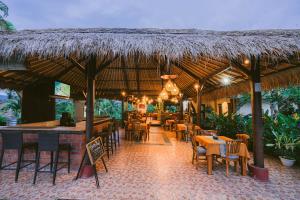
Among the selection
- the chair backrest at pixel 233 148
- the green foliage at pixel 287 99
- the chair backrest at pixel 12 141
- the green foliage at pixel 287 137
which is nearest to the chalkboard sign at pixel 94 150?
the chair backrest at pixel 12 141

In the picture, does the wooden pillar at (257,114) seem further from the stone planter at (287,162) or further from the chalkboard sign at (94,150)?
the chalkboard sign at (94,150)

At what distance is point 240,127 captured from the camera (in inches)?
285

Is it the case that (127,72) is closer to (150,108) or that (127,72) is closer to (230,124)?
(230,124)

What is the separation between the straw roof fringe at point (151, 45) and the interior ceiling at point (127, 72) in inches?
15.0

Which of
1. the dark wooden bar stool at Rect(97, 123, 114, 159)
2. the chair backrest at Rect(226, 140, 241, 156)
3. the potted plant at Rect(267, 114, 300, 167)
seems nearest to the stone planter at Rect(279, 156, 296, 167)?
the potted plant at Rect(267, 114, 300, 167)

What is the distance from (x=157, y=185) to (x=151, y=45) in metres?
2.92

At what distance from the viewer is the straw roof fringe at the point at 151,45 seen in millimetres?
3584

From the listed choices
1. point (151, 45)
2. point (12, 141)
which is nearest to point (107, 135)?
point (12, 141)

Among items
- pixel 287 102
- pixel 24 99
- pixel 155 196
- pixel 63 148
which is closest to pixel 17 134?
pixel 63 148

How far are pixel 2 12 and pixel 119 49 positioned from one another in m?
9.78

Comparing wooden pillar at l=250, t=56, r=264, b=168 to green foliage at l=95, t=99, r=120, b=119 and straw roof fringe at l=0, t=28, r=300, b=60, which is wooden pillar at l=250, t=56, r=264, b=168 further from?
green foliage at l=95, t=99, r=120, b=119

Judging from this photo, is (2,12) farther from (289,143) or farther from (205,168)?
(289,143)

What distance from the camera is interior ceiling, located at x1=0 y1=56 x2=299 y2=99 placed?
15.8 ft

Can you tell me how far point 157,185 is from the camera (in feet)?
11.8
